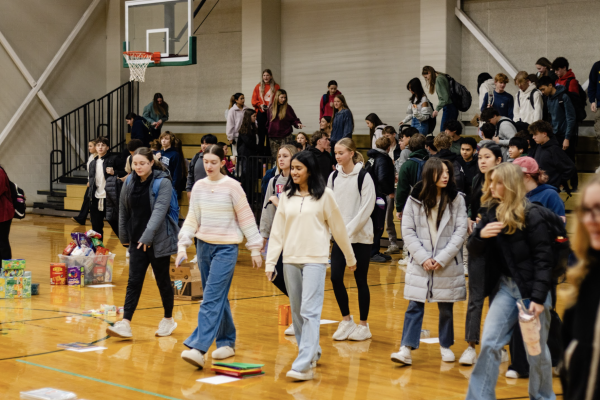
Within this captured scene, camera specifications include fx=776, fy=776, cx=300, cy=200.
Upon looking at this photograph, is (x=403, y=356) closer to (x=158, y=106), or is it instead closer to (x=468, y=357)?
(x=468, y=357)

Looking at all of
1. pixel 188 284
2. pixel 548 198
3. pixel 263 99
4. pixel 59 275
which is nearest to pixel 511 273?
pixel 548 198

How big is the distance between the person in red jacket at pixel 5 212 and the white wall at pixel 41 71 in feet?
36.3

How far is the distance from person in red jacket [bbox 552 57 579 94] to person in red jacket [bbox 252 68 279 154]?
563 cm

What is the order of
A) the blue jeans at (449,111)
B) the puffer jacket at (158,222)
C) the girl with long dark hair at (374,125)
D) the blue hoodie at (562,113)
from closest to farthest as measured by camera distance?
the puffer jacket at (158,222) < the blue hoodie at (562,113) < the girl with long dark hair at (374,125) < the blue jeans at (449,111)

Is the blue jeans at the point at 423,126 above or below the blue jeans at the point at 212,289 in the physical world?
above

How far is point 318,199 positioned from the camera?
214 inches

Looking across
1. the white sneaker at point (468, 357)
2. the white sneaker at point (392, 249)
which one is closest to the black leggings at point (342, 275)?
the white sneaker at point (468, 357)

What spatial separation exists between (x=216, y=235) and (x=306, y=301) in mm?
914

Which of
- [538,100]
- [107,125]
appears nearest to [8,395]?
[538,100]

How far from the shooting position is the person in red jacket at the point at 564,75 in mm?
12617

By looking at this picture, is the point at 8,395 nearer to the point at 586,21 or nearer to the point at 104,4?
the point at 586,21

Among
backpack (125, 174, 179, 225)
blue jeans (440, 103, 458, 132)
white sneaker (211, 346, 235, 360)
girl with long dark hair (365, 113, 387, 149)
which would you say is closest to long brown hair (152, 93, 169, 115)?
girl with long dark hair (365, 113, 387, 149)

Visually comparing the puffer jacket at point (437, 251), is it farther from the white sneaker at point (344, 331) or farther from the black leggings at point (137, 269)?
the black leggings at point (137, 269)

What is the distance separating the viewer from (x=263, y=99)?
1602 cm
